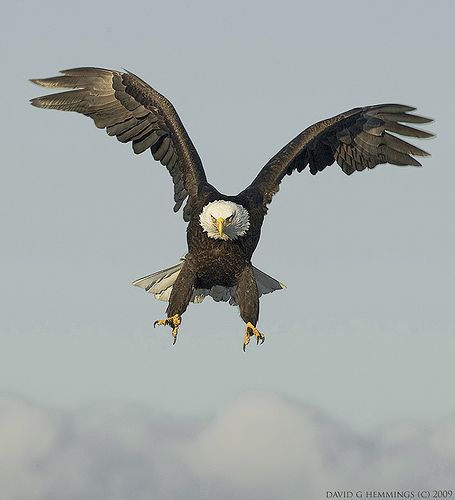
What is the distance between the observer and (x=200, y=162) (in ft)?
45.4

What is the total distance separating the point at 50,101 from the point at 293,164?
8.82ft

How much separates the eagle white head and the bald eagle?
0.04 feet

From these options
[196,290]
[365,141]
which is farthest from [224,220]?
[365,141]

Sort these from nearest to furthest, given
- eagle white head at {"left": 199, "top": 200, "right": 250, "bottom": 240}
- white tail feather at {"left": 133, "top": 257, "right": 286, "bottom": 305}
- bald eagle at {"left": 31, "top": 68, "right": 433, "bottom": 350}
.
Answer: eagle white head at {"left": 199, "top": 200, "right": 250, "bottom": 240} < bald eagle at {"left": 31, "top": 68, "right": 433, "bottom": 350} < white tail feather at {"left": 133, "top": 257, "right": 286, "bottom": 305}

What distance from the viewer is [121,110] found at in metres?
14.3

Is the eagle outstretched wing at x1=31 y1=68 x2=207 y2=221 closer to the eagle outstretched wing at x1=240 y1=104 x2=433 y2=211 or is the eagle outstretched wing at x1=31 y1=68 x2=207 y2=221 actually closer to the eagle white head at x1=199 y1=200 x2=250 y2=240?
the eagle white head at x1=199 y1=200 x2=250 y2=240

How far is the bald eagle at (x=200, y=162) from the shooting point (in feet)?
43.3

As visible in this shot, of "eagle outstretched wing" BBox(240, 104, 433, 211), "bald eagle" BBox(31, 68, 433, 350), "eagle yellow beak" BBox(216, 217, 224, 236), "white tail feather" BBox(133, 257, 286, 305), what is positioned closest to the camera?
"eagle yellow beak" BBox(216, 217, 224, 236)

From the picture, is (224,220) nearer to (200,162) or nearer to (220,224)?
(220,224)

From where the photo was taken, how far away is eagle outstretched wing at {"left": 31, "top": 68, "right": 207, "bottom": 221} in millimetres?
14180

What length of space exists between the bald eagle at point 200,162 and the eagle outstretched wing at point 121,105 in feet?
0.03

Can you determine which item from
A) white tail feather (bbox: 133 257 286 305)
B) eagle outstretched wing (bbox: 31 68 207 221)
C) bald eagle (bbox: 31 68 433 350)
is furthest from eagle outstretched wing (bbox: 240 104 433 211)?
eagle outstretched wing (bbox: 31 68 207 221)

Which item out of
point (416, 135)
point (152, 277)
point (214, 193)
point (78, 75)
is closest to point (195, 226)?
point (214, 193)

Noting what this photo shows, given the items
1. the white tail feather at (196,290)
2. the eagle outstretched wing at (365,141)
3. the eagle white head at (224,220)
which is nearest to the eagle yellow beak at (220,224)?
the eagle white head at (224,220)
